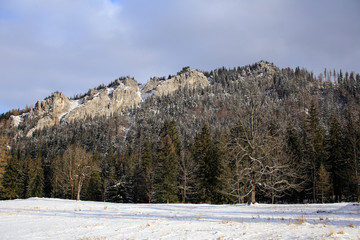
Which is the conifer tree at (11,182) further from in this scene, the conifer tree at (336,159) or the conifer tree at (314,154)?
the conifer tree at (336,159)

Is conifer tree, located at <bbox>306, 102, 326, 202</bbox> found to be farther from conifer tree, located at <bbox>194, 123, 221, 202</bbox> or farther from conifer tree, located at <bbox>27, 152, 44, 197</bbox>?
conifer tree, located at <bbox>27, 152, 44, 197</bbox>

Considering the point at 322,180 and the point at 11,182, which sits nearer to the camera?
the point at 322,180

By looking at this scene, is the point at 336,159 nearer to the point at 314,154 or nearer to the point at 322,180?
the point at 314,154

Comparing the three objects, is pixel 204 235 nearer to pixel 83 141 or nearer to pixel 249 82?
pixel 249 82

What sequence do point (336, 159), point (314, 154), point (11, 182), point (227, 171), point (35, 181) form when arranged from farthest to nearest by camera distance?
point (35, 181) → point (11, 182) → point (336, 159) → point (314, 154) → point (227, 171)

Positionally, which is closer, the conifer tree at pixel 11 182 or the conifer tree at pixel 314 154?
the conifer tree at pixel 314 154

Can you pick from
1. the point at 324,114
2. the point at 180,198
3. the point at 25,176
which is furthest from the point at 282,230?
the point at 324,114

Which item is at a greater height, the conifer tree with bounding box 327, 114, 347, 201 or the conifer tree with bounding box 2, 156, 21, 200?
the conifer tree with bounding box 327, 114, 347, 201

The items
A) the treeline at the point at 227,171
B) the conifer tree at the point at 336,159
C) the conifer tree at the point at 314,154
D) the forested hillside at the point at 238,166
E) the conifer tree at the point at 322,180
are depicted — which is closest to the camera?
the forested hillside at the point at 238,166

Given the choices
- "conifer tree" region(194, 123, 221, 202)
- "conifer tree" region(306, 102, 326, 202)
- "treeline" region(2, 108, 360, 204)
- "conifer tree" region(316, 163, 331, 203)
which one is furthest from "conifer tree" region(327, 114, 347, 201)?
"conifer tree" region(194, 123, 221, 202)

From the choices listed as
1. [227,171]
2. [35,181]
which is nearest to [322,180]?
[227,171]

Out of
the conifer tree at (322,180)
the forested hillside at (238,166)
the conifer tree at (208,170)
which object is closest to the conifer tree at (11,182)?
the forested hillside at (238,166)

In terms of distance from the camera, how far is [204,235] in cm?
726

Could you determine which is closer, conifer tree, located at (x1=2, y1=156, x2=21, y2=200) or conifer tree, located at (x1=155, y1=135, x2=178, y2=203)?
conifer tree, located at (x1=155, y1=135, x2=178, y2=203)
